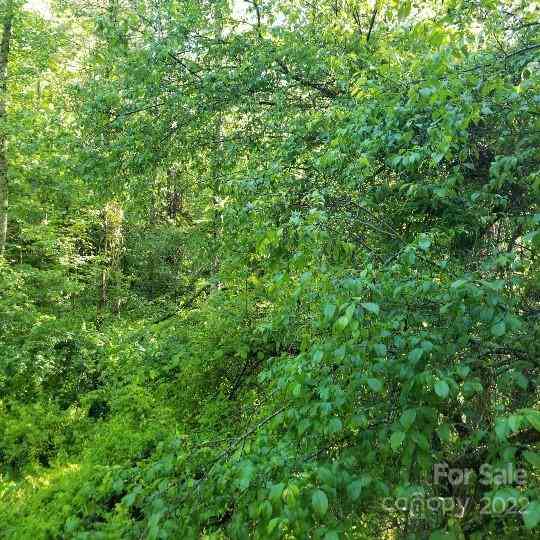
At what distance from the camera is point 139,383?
21.3 ft

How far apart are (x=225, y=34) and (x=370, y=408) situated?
523cm

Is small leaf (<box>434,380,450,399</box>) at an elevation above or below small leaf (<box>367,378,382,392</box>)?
above

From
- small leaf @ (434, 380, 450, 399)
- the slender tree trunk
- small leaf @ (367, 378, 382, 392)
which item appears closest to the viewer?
small leaf @ (434, 380, 450, 399)

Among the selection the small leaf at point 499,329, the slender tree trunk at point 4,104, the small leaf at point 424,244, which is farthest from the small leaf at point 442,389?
the slender tree trunk at point 4,104

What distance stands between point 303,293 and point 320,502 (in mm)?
1151

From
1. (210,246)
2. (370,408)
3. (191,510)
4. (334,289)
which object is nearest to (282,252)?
(334,289)

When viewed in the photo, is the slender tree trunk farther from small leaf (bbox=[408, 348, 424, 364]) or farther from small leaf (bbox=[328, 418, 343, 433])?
small leaf (bbox=[408, 348, 424, 364])

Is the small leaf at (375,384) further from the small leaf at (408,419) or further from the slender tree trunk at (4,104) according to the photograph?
the slender tree trunk at (4,104)

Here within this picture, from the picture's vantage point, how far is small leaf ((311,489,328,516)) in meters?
1.60

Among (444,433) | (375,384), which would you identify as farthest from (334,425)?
(444,433)

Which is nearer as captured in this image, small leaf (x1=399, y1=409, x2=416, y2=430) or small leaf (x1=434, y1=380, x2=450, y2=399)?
small leaf (x1=434, y1=380, x2=450, y2=399)

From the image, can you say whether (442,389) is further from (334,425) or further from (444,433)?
(334,425)

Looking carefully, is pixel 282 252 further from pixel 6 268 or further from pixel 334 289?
pixel 6 268

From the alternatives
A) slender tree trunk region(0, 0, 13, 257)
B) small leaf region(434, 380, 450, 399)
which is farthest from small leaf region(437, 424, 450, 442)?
slender tree trunk region(0, 0, 13, 257)
